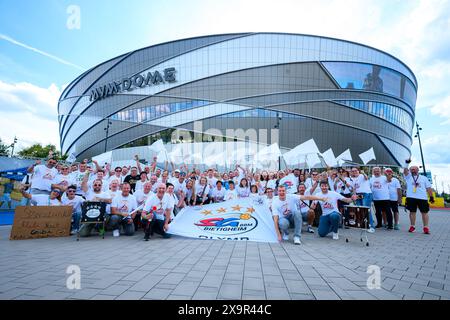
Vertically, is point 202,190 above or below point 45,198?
above

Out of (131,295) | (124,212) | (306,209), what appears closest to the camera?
(131,295)

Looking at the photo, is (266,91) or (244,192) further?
(266,91)

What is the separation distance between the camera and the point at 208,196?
9.70 metres

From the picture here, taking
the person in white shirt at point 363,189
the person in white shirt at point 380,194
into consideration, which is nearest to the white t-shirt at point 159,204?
the person in white shirt at point 363,189

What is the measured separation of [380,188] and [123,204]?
936 cm

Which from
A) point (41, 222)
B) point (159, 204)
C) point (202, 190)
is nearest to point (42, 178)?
point (41, 222)

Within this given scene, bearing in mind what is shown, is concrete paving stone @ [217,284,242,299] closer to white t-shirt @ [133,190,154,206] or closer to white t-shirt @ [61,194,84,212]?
white t-shirt @ [133,190,154,206]

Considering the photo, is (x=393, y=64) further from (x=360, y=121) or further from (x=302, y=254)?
(x=302, y=254)

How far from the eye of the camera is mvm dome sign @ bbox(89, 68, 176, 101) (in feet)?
122

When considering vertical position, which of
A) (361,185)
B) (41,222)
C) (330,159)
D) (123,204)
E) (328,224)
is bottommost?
(328,224)

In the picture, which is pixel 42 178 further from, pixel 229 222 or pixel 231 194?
pixel 231 194

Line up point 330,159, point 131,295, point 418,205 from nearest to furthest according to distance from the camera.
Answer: point 131,295
point 418,205
point 330,159

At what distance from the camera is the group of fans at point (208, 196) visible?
21.2 ft

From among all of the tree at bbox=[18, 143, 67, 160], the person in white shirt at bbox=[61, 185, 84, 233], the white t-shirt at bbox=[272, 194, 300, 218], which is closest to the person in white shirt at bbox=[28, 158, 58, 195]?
the person in white shirt at bbox=[61, 185, 84, 233]
